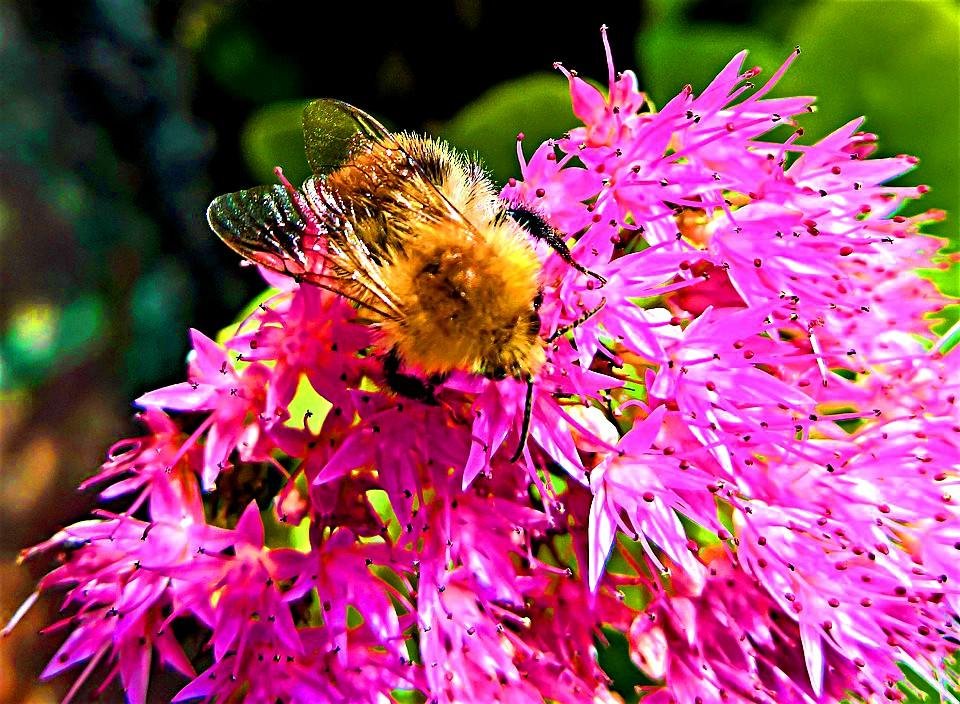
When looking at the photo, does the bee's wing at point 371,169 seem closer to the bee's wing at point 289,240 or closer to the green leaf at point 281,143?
the bee's wing at point 289,240

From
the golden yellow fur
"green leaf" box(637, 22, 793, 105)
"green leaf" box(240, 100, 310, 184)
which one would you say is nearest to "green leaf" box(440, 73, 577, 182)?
"green leaf" box(637, 22, 793, 105)

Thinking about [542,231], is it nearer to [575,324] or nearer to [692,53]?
[575,324]

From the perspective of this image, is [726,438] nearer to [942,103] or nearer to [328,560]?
[328,560]

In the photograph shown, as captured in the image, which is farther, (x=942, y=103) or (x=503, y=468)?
(x=942, y=103)

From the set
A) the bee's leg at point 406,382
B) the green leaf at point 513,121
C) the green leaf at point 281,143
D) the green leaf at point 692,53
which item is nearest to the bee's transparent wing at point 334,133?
the bee's leg at point 406,382

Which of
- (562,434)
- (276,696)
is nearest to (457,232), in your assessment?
(562,434)

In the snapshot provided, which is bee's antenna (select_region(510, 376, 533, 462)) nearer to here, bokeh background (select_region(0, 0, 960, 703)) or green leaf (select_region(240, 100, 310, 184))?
bokeh background (select_region(0, 0, 960, 703))
